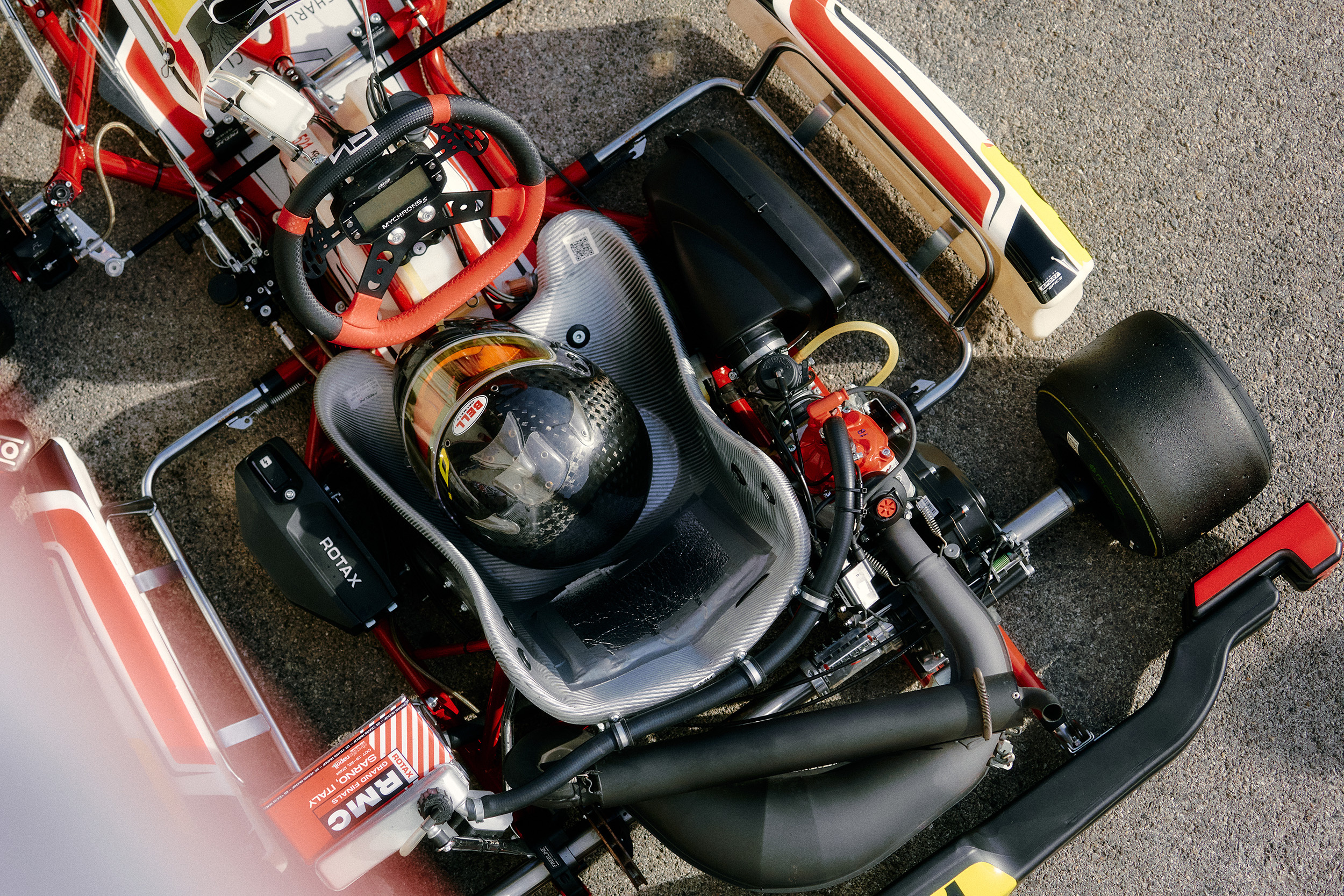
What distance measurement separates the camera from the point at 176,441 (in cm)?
235

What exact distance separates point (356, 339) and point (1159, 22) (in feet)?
7.89

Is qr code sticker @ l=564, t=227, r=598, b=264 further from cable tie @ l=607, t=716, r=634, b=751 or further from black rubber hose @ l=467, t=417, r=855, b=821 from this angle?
cable tie @ l=607, t=716, r=634, b=751

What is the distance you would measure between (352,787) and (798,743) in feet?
2.97

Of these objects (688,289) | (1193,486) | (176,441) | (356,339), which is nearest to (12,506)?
(176,441)

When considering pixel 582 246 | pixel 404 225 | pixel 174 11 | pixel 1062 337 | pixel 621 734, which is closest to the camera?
pixel 621 734

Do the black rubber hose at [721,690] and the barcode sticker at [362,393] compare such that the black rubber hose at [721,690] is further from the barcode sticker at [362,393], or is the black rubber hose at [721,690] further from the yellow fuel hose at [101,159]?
the yellow fuel hose at [101,159]

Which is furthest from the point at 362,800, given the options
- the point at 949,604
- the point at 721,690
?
the point at 949,604

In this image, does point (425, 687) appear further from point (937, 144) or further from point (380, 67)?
point (937, 144)

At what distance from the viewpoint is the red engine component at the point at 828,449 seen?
199 centimetres

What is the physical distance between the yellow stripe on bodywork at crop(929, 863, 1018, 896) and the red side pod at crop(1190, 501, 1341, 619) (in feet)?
2.65

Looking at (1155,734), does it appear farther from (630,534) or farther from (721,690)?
(630,534)

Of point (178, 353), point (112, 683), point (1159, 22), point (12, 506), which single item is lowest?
point (112, 683)

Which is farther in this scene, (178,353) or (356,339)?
(178,353)

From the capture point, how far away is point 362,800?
1.85m
